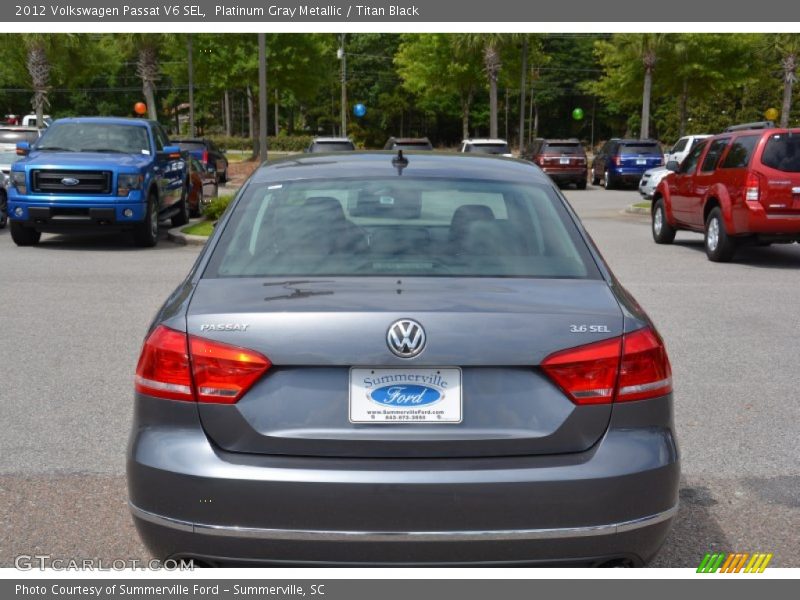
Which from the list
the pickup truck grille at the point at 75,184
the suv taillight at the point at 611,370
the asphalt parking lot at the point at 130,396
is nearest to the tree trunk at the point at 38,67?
the pickup truck grille at the point at 75,184

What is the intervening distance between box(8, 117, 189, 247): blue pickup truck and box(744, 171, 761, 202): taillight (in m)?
9.17

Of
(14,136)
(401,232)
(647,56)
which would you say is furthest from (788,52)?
(401,232)

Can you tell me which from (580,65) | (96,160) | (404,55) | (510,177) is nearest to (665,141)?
(580,65)

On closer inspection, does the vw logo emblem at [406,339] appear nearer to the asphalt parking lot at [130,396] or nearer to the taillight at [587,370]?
the taillight at [587,370]

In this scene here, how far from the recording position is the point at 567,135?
339 feet

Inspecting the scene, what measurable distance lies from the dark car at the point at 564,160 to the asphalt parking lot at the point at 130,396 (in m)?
22.1

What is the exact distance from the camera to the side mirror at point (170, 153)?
59.9ft

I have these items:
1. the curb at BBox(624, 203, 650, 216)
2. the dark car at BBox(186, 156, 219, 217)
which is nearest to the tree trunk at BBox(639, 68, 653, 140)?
the curb at BBox(624, 203, 650, 216)

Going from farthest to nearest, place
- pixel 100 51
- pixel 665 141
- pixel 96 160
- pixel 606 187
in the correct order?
1. pixel 665 141
2. pixel 100 51
3. pixel 606 187
4. pixel 96 160

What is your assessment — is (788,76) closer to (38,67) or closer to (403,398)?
(38,67)

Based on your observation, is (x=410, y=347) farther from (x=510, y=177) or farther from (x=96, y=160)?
(x=96, y=160)

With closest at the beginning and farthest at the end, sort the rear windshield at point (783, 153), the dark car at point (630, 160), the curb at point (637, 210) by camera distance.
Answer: the rear windshield at point (783, 153), the curb at point (637, 210), the dark car at point (630, 160)

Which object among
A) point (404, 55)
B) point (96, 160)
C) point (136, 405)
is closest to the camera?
point (136, 405)

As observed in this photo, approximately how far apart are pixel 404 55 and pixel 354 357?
60784 mm
